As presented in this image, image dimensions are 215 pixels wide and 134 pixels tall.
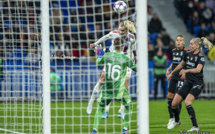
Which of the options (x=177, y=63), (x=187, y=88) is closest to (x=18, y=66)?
(x=177, y=63)

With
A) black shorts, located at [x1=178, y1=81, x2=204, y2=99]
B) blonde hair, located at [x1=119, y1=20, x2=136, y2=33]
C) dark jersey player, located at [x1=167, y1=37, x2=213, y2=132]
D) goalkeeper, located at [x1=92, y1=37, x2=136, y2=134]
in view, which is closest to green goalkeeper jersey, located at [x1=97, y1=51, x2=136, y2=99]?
goalkeeper, located at [x1=92, y1=37, x2=136, y2=134]

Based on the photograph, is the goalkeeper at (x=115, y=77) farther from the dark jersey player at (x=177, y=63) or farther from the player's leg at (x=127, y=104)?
the dark jersey player at (x=177, y=63)

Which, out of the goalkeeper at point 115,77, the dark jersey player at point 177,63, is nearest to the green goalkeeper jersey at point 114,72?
the goalkeeper at point 115,77

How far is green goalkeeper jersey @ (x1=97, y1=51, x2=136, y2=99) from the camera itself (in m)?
7.35

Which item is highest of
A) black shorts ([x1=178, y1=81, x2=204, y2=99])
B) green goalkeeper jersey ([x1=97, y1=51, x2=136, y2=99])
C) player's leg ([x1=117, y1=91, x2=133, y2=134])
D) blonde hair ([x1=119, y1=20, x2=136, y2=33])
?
blonde hair ([x1=119, y1=20, x2=136, y2=33])

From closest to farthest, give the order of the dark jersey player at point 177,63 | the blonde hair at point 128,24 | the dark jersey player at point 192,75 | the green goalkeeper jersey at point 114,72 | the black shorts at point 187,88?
the green goalkeeper jersey at point 114,72, the blonde hair at point 128,24, the dark jersey player at point 192,75, the black shorts at point 187,88, the dark jersey player at point 177,63

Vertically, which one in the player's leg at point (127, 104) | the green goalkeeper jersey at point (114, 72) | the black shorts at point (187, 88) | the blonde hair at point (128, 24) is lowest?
the player's leg at point (127, 104)

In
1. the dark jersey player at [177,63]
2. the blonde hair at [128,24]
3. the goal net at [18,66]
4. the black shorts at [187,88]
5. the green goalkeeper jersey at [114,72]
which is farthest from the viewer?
the dark jersey player at [177,63]

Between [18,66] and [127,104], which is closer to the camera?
[127,104]

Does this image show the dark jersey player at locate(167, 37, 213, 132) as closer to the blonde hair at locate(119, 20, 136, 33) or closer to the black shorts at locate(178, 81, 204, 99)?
the black shorts at locate(178, 81, 204, 99)

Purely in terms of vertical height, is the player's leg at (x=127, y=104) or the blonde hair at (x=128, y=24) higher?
the blonde hair at (x=128, y=24)

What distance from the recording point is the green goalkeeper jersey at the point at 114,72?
7.35m

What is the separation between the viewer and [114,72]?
7.37 m

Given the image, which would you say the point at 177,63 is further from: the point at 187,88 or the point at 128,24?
the point at 128,24
